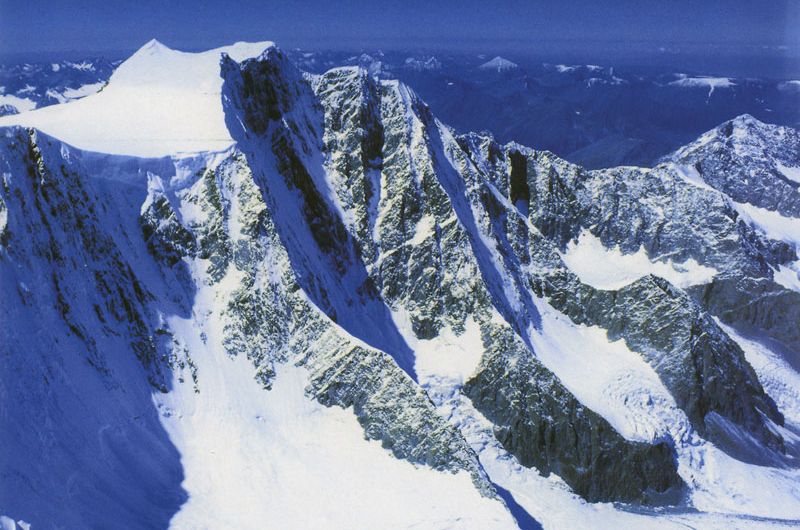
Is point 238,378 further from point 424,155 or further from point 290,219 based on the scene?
point 424,155

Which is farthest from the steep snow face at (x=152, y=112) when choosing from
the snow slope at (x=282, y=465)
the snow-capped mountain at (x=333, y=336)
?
the snow slope at (x=282, y=465)

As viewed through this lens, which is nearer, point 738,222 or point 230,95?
point 230,95

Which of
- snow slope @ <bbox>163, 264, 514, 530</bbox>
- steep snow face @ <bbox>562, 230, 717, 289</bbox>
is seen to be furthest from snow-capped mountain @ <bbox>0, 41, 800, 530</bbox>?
steep snow face @ <bbox>562, 230, 717, 289</bbox>

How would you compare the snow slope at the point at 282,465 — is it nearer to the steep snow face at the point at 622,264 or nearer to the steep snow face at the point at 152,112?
the steep snow face at the point at 152,112

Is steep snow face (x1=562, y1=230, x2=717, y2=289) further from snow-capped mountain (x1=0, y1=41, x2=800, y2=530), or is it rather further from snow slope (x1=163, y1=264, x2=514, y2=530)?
snow slope (x1=163, y1=264, x2=514, y2=530)

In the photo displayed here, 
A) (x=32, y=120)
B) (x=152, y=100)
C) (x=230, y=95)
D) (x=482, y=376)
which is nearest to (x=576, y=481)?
(x=482, y=376)

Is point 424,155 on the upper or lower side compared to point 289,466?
upper
